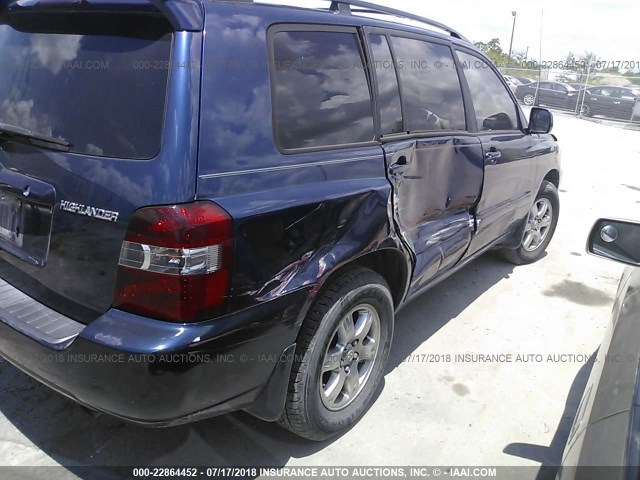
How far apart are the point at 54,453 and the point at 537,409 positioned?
2.51 metres

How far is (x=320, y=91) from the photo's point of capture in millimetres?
2258

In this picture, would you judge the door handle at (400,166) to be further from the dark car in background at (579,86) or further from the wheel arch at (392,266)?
the dark car in background at (579,86)

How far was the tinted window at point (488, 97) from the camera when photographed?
11.9ft

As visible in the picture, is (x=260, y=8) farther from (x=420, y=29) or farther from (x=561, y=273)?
(x=561, y=273)

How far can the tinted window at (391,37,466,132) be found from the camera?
2.87 meters

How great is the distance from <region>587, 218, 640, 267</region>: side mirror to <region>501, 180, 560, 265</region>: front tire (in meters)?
2.80

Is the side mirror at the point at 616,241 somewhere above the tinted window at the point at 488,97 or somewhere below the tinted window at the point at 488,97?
below

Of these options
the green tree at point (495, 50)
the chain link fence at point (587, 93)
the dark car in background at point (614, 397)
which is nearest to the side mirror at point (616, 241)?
the dark car in background at point (614, 397)

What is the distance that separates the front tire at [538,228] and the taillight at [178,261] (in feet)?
11.9

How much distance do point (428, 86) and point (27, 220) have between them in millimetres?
2272

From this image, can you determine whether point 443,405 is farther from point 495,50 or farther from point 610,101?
point 495,50

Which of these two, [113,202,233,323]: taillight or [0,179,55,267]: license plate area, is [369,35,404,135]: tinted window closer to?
[113,202,233,323]: taillight

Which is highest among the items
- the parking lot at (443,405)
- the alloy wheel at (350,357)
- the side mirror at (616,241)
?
the side mirror at (616,241)

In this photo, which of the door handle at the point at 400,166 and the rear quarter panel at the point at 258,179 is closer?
the rear quarter panel at the point at 258,179
